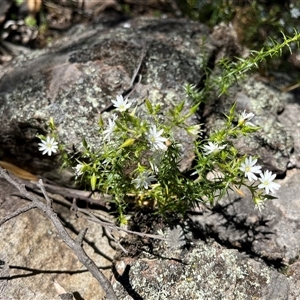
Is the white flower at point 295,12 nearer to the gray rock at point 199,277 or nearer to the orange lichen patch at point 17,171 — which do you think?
the gray rock at point 199,277

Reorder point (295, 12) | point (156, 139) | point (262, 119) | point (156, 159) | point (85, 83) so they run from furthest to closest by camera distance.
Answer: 1. point (295, 12)
2. point (262, 119)
3. point (85, 83)
4. point (156, 159)
5. point (156, 139)

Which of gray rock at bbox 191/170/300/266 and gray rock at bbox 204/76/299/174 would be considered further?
gray rock at bbox 204/76/299/174

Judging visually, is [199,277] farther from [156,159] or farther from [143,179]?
[156,159]

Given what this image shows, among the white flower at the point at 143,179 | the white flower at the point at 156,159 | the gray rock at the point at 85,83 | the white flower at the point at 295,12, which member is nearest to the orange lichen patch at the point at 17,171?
the gray rock at the point at 85,83

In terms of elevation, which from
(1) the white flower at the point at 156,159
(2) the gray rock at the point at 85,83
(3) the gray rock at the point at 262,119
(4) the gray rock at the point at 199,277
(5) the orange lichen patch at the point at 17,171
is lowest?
(4) the gray rock at the point at 199,277

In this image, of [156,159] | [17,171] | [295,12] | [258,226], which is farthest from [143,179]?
[295,12]

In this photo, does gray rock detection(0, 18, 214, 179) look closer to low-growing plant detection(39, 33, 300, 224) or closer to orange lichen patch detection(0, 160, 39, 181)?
orange lichen patch detection(0, 160, 39, 181)

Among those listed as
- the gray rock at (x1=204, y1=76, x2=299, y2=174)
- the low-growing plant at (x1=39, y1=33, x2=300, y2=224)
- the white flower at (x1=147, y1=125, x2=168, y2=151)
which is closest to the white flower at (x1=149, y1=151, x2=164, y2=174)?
the low-growing plant at (x1=39, y1=33, x2=300, y2=224)

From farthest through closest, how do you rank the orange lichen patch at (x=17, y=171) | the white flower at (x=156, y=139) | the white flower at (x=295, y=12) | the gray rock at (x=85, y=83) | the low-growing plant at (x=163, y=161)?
the white flower at (x=295, y=12) < the orange lichen patch at (x=17, y=171) < the gray rock at (x=85, y=83) < the low-growing plant at (x=163, y=161) < the white flower at (x=156, y=139)
